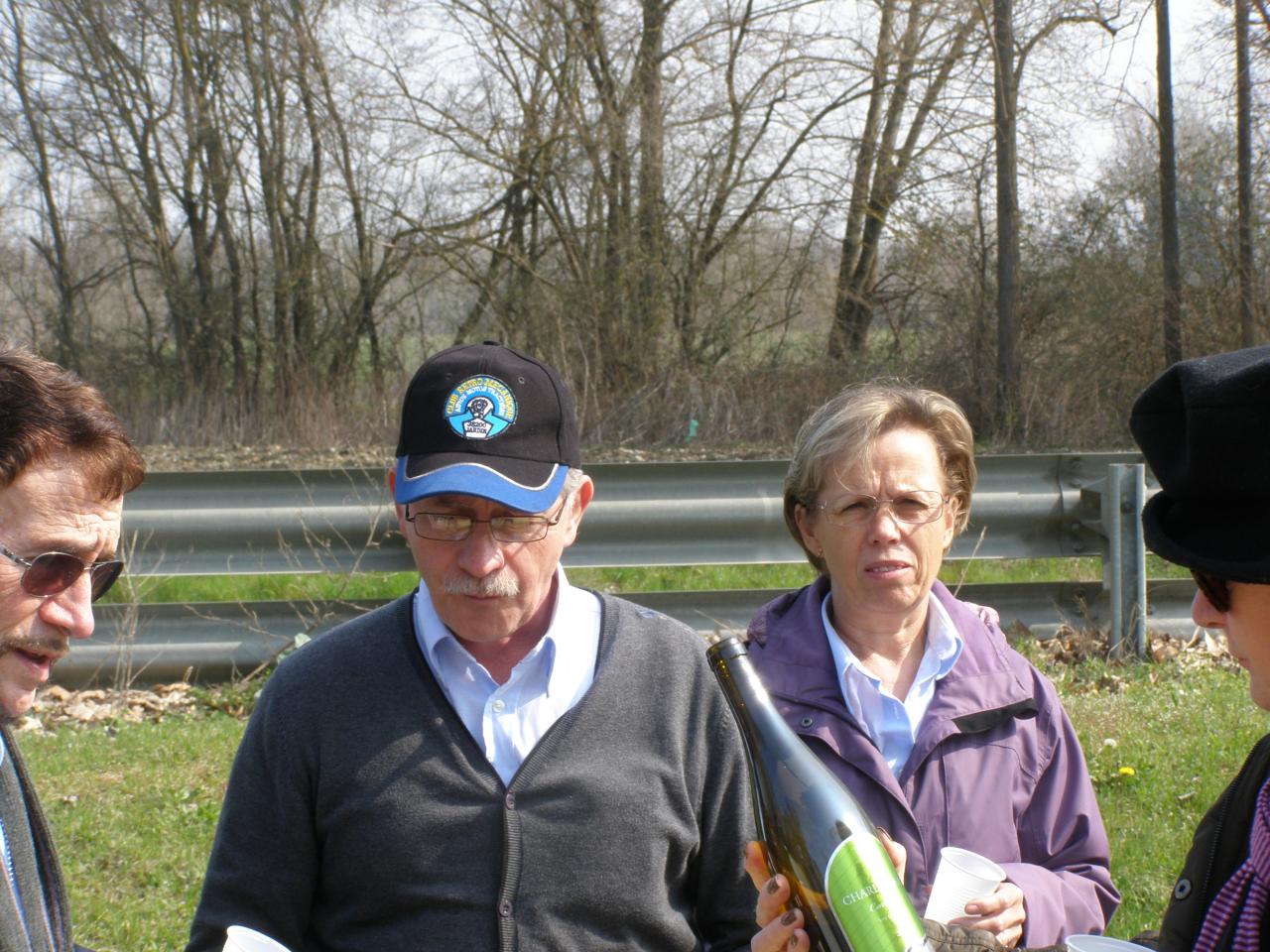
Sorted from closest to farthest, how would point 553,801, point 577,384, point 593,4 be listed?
point 553,801
point 577,384
point 593,4

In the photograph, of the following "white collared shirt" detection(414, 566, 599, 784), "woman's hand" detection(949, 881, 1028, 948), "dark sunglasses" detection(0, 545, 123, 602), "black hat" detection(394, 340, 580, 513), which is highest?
"black hat" detection(394, 340, 580, 513)

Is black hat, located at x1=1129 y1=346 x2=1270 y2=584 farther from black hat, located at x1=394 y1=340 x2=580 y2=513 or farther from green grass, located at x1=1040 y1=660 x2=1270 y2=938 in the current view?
green grass, located at x1=1040 y1=660 x2=1270 y2=938

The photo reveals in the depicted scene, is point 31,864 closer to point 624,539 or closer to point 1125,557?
point 624,539

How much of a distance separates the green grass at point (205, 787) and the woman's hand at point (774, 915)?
2.11 metres

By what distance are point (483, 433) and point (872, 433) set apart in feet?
3.02

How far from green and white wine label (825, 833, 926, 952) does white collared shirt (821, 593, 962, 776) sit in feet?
2.90

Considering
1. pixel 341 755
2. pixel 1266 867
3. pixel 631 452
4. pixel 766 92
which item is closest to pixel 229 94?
pixel 766 92

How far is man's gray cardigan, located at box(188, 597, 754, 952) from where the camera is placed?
7.74 ft

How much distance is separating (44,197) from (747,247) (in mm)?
9319

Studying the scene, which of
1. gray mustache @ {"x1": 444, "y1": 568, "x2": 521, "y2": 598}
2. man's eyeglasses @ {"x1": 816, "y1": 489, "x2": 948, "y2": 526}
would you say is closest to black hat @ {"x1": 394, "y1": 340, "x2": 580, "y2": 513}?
gray mustache @ {"x1": 444, "y1": 568, "x2": 521, "y2": 598}

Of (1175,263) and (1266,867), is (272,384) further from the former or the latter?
(1266,867)

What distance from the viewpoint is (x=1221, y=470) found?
156 centimetres

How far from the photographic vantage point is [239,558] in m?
5.50

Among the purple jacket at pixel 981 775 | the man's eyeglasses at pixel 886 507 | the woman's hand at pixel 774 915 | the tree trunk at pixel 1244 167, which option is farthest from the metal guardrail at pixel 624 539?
the tree trunk at pixel 1244 167
